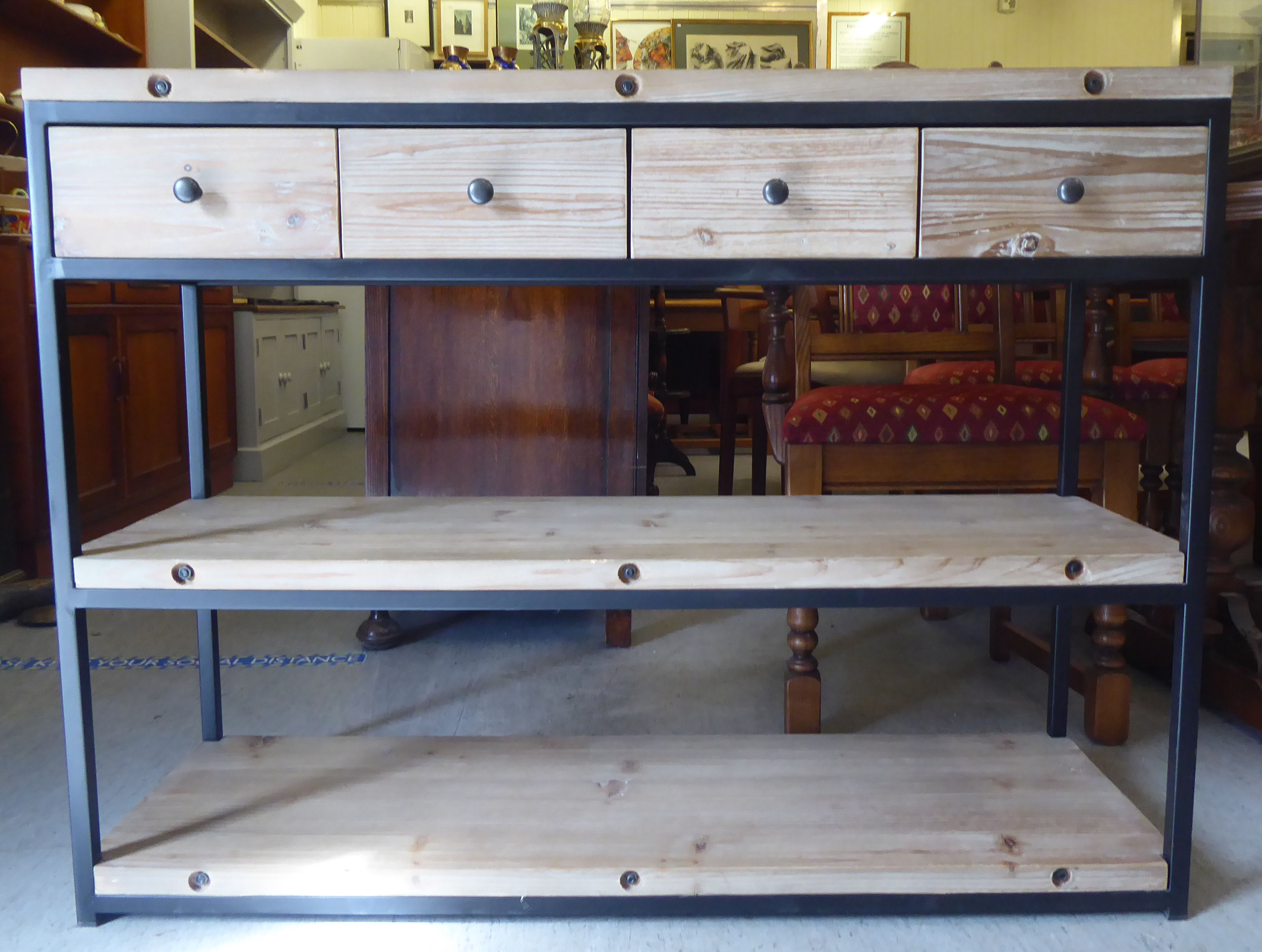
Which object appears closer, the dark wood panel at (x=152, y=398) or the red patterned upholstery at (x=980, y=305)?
the red patterned upholstery at (x=980, y=305)

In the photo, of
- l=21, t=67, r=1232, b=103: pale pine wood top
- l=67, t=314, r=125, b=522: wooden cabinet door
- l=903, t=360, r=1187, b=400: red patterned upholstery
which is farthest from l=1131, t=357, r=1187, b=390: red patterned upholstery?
l=67, t=314, r=125, b=522: wooden cabinet door

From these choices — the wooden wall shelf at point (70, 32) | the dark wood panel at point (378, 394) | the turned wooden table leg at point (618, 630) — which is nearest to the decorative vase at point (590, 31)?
the dark wood panel at point (378, 394)

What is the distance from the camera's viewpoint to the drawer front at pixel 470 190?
43.9 inches

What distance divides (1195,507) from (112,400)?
2.95 meters

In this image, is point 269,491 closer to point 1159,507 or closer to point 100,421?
point 100,421

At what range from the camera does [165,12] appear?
396cm

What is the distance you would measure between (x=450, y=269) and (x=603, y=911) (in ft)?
2.45

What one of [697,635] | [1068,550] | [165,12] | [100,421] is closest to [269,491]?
[100,421]

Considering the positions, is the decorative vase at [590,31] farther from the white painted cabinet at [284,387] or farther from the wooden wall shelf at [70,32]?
the white painted cabinet at [284,387]

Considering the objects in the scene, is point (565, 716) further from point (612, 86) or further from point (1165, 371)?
point (1165, 371)

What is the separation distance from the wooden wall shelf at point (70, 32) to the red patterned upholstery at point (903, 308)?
9.02ft

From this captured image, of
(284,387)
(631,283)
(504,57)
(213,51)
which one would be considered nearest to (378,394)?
(504,57)

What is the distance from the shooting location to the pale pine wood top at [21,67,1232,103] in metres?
1.10

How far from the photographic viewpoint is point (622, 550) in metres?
1.16
